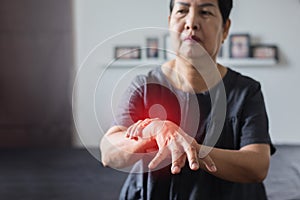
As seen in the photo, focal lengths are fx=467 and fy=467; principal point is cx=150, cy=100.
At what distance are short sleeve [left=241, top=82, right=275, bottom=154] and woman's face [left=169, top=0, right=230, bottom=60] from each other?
8 cm

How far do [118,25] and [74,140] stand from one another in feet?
1.81

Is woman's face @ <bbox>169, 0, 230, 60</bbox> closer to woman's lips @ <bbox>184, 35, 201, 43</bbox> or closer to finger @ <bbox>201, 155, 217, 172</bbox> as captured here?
woman's lips @ <bbox>184, 35, 201, 43</bbox>

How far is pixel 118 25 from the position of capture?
1.95 m

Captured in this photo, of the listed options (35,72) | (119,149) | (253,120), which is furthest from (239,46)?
(119,149)

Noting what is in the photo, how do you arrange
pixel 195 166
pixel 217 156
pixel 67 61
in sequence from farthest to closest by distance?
pixel 67 61, pixel 217 156, pixel 195 166

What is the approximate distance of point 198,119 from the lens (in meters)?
0.53

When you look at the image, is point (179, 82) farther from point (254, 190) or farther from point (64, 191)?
point (64, 191)

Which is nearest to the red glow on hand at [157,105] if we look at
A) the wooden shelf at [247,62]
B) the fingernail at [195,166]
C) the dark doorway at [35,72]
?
the fingernail at [195,166]

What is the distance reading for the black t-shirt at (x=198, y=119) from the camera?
20.1 inches

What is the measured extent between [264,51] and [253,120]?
145 centimetres

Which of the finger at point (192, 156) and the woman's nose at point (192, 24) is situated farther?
the woman's nose at point (192, 24)

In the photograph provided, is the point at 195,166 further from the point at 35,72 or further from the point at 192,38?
the point at 35,72

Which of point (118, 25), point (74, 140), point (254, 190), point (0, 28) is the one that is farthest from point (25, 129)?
point (254, 190)

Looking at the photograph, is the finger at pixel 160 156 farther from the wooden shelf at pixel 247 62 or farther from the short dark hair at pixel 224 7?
the wooden shelf at pixel 247 62
